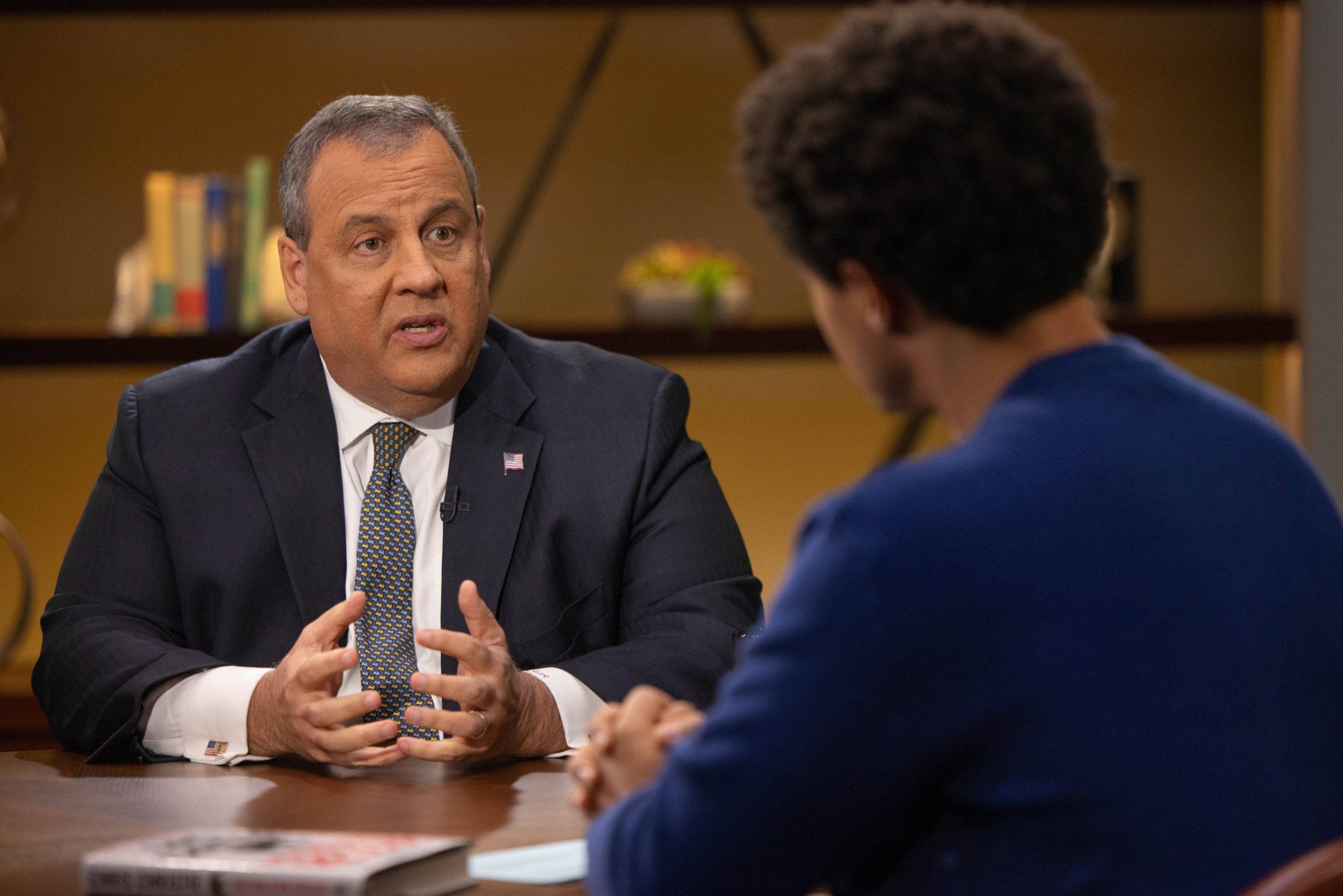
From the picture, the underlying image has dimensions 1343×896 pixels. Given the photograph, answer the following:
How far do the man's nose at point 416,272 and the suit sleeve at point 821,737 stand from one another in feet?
3.73

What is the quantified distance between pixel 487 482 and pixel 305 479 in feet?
0.80

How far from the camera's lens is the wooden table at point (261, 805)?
3.92 ft

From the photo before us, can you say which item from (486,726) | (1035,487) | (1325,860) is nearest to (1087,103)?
(1035,487)

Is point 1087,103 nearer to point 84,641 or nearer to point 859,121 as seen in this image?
point 859,121

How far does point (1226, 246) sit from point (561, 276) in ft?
5.42

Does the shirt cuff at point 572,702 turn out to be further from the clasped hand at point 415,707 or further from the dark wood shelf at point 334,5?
the dark wood shelf at point 334,5

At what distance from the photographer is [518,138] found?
3496mm

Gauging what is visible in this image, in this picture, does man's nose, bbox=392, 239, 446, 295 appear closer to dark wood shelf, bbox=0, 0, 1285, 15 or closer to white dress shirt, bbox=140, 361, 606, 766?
white dress shirt, bbox=140, 361, 606, 766

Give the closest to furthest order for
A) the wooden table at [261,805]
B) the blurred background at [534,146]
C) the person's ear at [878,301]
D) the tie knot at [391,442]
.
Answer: the person's ear at [878,301] < the wooden table at [261,805] < the tie knot at [391,442] < the blurred background at [534,146]

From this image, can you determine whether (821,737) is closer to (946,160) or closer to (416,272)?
(946,160)

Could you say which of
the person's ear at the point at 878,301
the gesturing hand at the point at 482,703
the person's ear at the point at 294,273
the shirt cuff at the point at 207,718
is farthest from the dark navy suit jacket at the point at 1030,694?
the person's ear at the point at 294,273

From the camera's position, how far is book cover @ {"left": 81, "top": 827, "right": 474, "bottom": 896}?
0.98 m

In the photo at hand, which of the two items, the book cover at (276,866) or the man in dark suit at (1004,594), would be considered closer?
the man in dark suit at (1004,594)

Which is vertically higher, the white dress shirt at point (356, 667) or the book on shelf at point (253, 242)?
the book on shelf at point (253, 242)
